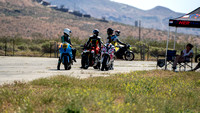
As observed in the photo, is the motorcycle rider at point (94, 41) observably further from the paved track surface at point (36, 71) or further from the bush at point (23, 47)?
the bush at point (23, 47)

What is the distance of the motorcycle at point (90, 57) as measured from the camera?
16359 millimetres

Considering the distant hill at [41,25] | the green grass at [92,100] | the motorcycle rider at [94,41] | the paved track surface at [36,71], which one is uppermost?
the distant hill at [41,25]

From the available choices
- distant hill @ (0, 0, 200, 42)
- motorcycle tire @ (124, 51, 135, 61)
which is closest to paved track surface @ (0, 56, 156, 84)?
motorcycle tire @ (124, 51, 135, 61)

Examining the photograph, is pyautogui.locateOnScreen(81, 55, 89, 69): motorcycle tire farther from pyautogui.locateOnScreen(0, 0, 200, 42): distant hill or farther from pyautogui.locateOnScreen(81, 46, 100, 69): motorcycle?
pyautogui.locateOnScreen(0, 0, 200, 42): distant hill

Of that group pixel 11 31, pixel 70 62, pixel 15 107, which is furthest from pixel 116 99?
pixel 11 31

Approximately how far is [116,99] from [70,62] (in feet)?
27.5

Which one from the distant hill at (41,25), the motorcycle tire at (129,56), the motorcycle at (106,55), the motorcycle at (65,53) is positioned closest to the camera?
the motorcycle at (65,53)

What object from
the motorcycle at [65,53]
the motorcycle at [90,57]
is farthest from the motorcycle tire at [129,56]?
the motorcycle at [65,53]

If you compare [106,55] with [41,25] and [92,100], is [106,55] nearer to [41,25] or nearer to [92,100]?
[92,100]

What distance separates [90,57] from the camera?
1659cm

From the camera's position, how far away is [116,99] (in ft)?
25.1

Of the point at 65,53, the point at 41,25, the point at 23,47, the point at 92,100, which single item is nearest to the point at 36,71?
the point at 65,53

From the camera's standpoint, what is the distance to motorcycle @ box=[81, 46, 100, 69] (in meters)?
16.4

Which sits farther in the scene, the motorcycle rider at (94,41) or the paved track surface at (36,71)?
the motorcycle rider at (94,41)
